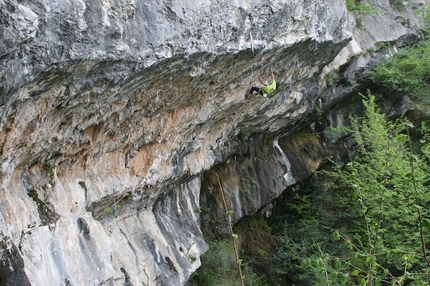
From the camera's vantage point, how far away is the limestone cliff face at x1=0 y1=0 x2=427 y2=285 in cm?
374

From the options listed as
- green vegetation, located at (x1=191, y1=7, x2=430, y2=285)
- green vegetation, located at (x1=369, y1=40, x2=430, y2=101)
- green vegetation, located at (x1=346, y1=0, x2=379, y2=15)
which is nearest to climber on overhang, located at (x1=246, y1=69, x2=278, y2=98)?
green vegetation, located at (x1=191, y1=7, x2=430, y2=285)

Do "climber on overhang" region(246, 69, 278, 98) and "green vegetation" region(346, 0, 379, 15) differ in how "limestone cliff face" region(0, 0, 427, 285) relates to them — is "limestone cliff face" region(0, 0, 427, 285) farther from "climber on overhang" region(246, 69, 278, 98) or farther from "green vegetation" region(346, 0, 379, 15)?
"green vegetation" region(346, 0, 379, 15)

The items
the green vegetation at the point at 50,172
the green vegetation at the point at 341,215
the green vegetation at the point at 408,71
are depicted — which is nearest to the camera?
the green vegetation at the point at 50,172

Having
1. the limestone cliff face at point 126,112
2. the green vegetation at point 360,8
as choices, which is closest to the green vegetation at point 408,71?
the green vegetation at point 360,8

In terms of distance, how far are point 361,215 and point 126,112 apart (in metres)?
5.60

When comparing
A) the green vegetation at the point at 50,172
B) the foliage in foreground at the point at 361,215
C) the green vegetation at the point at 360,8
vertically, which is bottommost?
the foliage in foreground at the point at 361,215

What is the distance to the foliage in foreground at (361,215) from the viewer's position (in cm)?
905

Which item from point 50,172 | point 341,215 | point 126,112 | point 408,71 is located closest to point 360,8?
point 408,71

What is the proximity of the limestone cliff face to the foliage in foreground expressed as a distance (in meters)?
2.30

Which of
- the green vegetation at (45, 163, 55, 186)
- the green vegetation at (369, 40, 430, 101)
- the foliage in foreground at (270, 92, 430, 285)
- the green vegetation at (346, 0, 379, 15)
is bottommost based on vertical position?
the foliage in foreground at (270, 92, 430, 285)

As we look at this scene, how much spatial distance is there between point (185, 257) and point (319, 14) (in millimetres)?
4952

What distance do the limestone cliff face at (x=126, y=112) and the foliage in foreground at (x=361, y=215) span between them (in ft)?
7.54

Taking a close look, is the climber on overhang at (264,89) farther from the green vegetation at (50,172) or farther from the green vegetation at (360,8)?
the green vegetation at (360,8)

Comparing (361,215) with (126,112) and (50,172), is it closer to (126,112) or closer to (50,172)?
(126,112)
